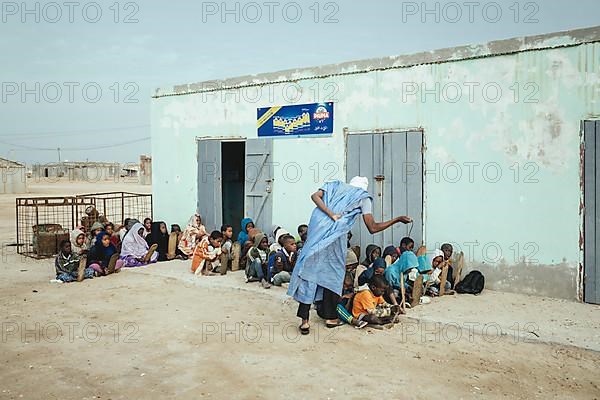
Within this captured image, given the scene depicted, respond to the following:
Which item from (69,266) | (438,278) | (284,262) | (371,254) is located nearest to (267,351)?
(284,262)

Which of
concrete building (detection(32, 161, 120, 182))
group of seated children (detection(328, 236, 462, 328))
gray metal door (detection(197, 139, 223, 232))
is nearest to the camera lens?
group of seated children (detection(328, 236, 462, 328))

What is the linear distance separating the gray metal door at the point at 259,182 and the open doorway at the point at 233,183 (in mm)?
1611

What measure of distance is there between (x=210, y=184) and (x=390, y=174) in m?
3.68

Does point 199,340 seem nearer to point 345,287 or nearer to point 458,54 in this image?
point 345,287

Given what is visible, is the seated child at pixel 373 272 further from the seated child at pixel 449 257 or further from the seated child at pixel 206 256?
the seated child at pixel 206 256

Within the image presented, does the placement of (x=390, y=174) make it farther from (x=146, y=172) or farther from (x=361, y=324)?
(x=146, y=172)

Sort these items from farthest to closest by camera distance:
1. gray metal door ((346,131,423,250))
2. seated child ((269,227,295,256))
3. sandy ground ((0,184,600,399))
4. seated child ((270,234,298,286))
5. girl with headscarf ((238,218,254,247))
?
girl with headscarf ((238,218,254,247))
seated child ((269,227,295,256))
gray metal door ((346,131,423,250))
seated child ((270,234,298,286))
sandy ground ((0,184,600,399))

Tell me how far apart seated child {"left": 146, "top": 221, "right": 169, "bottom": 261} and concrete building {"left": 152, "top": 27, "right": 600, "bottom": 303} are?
1600 mm

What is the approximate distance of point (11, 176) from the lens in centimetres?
3155

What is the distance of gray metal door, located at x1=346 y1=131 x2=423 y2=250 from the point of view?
751 centimetres

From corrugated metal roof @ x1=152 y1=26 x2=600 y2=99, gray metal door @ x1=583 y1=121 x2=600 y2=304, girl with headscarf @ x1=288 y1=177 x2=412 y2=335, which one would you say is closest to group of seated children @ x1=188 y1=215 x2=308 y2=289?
girl with headscarf @ x1=288 y1=177 x2=412 y2=335

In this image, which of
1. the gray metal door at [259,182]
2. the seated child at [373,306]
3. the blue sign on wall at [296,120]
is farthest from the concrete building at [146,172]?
the seated child at [373,306]

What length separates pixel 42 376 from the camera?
4188 mm

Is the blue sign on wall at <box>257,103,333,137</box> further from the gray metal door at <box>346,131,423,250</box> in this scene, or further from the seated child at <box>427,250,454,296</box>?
the seated child at <box>427,250,454,296</box>
